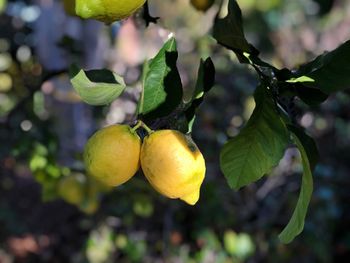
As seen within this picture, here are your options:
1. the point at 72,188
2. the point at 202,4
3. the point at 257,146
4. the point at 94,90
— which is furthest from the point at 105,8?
the point at 72,188

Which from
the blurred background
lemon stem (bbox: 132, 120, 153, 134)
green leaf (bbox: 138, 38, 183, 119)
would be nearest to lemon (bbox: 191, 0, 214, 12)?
the blurred background

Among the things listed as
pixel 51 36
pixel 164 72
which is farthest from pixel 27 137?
pixel 51 36

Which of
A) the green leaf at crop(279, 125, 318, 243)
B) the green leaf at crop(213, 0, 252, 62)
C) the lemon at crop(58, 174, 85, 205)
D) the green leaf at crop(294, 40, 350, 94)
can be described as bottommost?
the lemon at crop(58, 174, 85, 205)

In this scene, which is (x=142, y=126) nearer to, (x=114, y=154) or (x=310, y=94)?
(x=114, y=154)

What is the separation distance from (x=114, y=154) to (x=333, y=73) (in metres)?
0.31

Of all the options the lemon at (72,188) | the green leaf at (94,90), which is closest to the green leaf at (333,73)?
the green leaf at (94,90)

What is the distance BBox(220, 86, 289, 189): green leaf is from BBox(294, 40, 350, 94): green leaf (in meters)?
0.06

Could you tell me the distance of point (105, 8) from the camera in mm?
698

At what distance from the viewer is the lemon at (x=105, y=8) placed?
685mm

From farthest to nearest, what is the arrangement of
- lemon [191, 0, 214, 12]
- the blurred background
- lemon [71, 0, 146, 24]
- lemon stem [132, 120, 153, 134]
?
1. the blurred background
2. lemon [191, 0, 214, 12]
3. lemon stem [132, 120, 153, 134]
4. lemon [71, 0, 146, 24]

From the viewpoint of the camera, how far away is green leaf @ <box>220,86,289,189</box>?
0.77 m

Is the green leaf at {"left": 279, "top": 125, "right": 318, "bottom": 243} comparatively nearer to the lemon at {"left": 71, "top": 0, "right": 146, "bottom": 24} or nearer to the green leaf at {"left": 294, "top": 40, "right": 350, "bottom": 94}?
the green leaf at {"left": 294, "top": 40, "right": 350, "bottom": 94}

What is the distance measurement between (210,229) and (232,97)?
2.72ft

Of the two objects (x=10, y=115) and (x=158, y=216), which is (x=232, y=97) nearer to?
(x=158, y=216)
